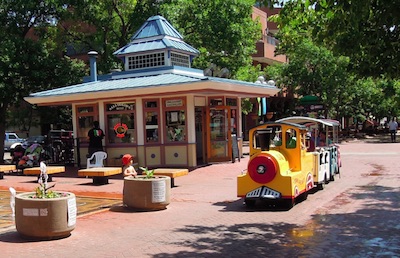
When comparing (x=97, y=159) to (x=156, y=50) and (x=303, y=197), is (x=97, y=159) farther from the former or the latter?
(x=303, y=197)

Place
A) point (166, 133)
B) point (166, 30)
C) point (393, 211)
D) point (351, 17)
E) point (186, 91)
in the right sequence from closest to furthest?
point (351, 17) → point (393, 211) → point (186, 91) → point (166, 133) → point (166, 30)

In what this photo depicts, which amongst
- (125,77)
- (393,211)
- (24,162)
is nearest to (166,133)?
(125,77)

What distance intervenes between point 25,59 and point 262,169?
15747 mm

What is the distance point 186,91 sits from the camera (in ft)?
53.2

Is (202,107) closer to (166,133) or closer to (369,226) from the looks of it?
(166,133)

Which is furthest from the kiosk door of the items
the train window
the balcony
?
the balcony

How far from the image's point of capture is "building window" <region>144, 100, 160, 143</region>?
1744 cm

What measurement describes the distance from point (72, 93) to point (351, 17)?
13946 mm

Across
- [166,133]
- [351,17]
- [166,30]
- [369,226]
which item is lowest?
[369,226]

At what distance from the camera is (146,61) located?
1945 cm

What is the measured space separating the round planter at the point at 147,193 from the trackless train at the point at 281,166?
160cm

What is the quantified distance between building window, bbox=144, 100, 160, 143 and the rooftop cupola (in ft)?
7.14

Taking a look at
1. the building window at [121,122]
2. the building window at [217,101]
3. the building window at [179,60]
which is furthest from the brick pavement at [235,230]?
the building window at [179,60]

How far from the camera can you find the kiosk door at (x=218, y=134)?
59.0 ft
